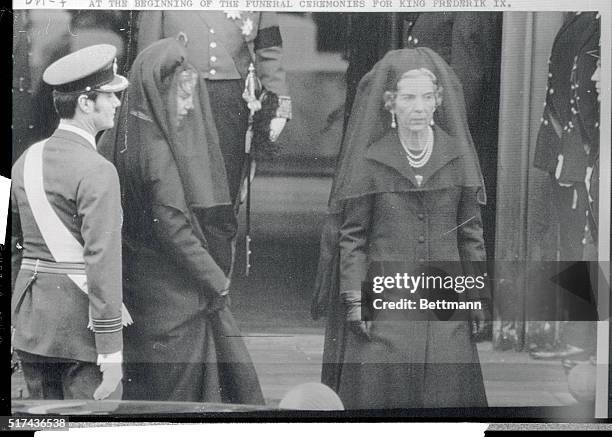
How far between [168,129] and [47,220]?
806mm

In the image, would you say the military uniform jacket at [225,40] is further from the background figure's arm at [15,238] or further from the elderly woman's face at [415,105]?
the background figure's arm at [15,238]

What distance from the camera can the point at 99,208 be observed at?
5.09m

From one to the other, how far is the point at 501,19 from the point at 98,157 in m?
2.28

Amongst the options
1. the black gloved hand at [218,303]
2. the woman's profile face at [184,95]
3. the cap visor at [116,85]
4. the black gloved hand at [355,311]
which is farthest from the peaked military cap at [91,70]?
the black gloved hand at [355,311]

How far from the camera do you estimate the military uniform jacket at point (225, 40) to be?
16.7 ft

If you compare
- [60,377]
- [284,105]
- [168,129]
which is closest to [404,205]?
[284,105]

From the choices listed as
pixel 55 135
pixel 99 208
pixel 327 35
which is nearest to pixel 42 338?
pixel 99 208

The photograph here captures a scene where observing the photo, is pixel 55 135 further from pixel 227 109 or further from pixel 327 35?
pixel 327 35

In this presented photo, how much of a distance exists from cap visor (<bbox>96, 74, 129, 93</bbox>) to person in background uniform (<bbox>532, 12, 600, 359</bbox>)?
2.23m

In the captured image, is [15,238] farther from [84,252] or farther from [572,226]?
[572,226]

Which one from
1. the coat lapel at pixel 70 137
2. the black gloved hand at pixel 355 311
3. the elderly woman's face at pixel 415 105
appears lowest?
the black gloved hand at pixel 355 311

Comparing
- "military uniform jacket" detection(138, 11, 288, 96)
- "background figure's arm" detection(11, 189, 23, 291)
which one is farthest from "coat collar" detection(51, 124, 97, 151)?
"military uniform jacket" detection(138, 11, 288, 96)

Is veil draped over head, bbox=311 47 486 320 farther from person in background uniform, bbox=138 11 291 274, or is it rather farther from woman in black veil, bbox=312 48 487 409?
person in background uniform, bbox=138 11 291 274

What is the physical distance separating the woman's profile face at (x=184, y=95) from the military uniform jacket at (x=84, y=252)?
473 mm
